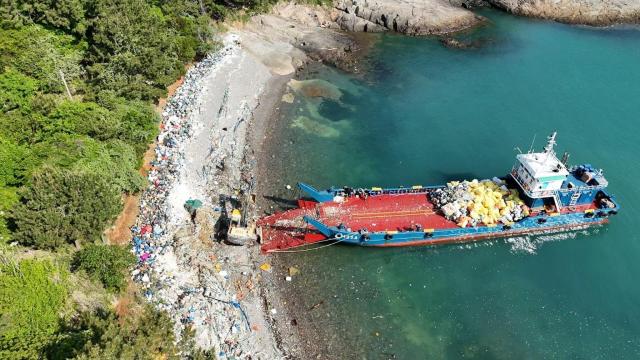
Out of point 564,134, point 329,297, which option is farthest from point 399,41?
point 329,297

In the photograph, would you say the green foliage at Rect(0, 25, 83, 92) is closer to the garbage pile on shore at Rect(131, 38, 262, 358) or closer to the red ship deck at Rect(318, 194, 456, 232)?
the garbage pile on shore at Rect(131, 38, 262, 358)

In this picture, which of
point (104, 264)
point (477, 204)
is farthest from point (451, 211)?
point (104, 264)

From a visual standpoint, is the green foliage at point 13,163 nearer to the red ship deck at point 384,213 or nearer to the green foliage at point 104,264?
the green foliage at point 104,264

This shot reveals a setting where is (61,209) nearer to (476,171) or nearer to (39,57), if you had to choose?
(39,57)

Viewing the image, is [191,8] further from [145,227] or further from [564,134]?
[564,134]

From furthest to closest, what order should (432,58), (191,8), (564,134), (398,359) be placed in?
(432,58)
(191,8)
(564,134)
(398,359)

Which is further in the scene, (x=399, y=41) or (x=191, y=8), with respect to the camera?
(x=399, y=41)
